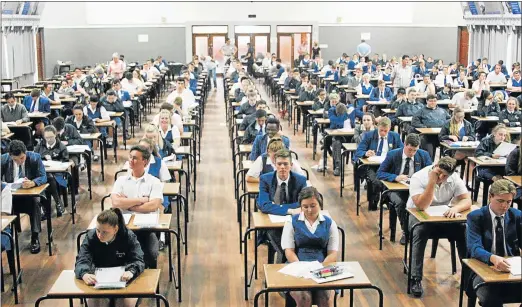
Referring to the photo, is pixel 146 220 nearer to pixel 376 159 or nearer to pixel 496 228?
pixel 496 228

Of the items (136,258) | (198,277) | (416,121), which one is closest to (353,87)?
(416,121)

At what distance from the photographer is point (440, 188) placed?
19.9 feet

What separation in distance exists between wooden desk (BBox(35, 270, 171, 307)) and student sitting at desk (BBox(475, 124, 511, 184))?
500 centimetres

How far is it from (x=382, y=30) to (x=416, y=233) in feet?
83.5

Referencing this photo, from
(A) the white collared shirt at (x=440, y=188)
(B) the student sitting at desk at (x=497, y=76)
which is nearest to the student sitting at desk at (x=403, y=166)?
(A) the white collared shirt at (x=440, y=188)

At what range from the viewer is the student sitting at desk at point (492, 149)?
806cm

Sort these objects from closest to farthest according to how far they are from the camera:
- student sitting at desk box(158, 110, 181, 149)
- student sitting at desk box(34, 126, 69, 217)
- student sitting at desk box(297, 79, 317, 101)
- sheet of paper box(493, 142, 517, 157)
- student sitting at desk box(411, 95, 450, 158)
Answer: student sitting at desk box(34, 126, 69, 217)
sheet of paper box(493, 142, 517, 157)
student sitting at desk box(158, 110, 181, 149)
student sitting at desk box(411, 95, 450, 158)
student sitting at desk box(297, 79, 317, 101)

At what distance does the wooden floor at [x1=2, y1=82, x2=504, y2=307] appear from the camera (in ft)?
19.2

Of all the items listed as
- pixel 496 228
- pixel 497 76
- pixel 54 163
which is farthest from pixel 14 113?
pixel 497 76

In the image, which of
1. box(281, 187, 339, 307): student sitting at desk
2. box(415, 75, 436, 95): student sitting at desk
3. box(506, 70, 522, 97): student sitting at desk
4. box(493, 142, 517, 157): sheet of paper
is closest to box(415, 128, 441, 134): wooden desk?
box(493, 142, 517, 157): sheet of paper

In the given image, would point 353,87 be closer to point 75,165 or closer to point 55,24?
point 75,165

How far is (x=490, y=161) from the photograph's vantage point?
8062 mm

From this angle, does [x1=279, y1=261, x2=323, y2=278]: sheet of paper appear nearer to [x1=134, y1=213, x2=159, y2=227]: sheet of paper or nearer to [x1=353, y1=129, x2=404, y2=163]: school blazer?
[x1=134, y1=213, x2=159, y2=227]: sheet of paper

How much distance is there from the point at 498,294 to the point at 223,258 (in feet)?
9.94
